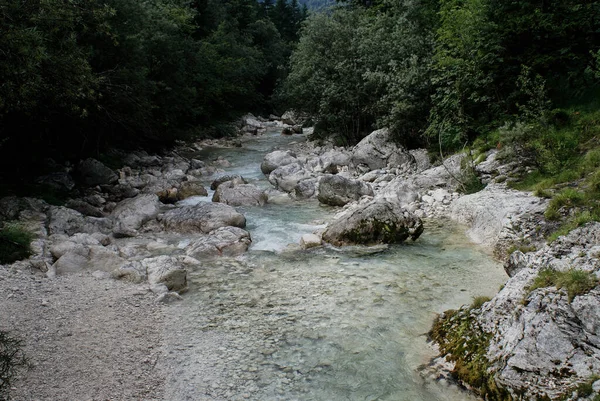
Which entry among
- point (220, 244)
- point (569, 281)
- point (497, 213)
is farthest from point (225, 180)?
point (569, 281)

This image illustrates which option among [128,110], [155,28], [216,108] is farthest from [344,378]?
[216,108]

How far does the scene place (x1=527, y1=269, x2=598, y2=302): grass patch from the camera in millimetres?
5266

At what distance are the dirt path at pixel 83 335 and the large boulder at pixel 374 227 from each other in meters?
4.99

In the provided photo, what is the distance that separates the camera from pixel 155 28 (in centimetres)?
2258

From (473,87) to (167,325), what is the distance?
13468 mm

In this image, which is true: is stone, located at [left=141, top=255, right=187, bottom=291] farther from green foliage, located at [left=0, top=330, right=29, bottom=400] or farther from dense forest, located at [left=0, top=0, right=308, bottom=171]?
dense forest, located at [left=0, top=0, right=308, bottom=171]

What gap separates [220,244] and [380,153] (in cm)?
1011

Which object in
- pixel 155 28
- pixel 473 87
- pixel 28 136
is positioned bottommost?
pixel 28 136

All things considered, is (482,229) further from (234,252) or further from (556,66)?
(556,66)

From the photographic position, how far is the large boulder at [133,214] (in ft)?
41.1

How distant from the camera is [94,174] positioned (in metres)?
17.2

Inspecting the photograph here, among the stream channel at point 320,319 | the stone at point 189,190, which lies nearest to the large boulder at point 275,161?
the stone at point 189,190

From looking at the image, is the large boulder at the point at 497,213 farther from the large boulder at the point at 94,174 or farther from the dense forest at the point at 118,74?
the large boulder at the point at 94,174

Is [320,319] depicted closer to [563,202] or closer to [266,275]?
[266,275]
